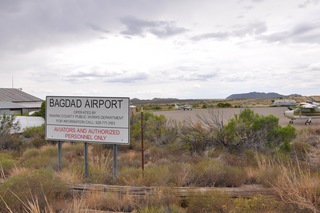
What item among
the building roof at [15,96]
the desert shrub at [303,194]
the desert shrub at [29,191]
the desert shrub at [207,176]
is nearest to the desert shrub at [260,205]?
the desert shrub at [303,194]

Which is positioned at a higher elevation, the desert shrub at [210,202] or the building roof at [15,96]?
the building roof at [15,96]

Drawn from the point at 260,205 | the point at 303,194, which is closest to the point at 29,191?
the point at 260,205

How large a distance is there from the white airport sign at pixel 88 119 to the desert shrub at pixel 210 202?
294cm

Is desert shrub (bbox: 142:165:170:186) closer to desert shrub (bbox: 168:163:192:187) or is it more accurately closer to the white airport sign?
desert shrub (bbox: 168:163:192:187)

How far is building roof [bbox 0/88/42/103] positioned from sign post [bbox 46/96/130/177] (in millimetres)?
45772

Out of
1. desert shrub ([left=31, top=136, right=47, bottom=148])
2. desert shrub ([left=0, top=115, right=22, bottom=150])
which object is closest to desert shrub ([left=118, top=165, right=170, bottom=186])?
desert shrub ([left=31, top=136, right=47, bottom=148])

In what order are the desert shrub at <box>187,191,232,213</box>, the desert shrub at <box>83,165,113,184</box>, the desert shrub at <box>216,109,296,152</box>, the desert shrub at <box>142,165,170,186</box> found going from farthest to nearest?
the desert shrub at <box>216,109,296,152</box> → the desert shrub at <box>83,165,113,184</box> → the desert shrub at <box>142,165,170,186</box> → the desert shrub at <box>187,191,232,213</box>

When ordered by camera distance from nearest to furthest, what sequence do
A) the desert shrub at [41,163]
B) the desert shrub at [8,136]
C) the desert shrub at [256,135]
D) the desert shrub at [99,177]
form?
the desert shrub at [99,177]
the desert shrub at [41,163]
the desert shrub at [256,135]
the desert shrub at [8,136]

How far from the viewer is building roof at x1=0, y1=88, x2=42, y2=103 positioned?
52612 millimetres

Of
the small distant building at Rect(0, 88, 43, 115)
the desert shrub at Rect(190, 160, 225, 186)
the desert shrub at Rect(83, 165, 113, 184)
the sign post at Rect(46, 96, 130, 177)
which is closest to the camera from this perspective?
the desert shrub at Rect(190, 160, 225, 186)


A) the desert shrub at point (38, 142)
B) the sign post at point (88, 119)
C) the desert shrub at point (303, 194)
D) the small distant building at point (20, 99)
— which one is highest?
the small distant building at point (20, 99)

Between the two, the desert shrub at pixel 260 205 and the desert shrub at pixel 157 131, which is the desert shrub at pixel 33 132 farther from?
the desert shrub at pixel 260 205

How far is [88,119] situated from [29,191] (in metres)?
3.08

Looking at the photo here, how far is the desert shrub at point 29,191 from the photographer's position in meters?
5.98
